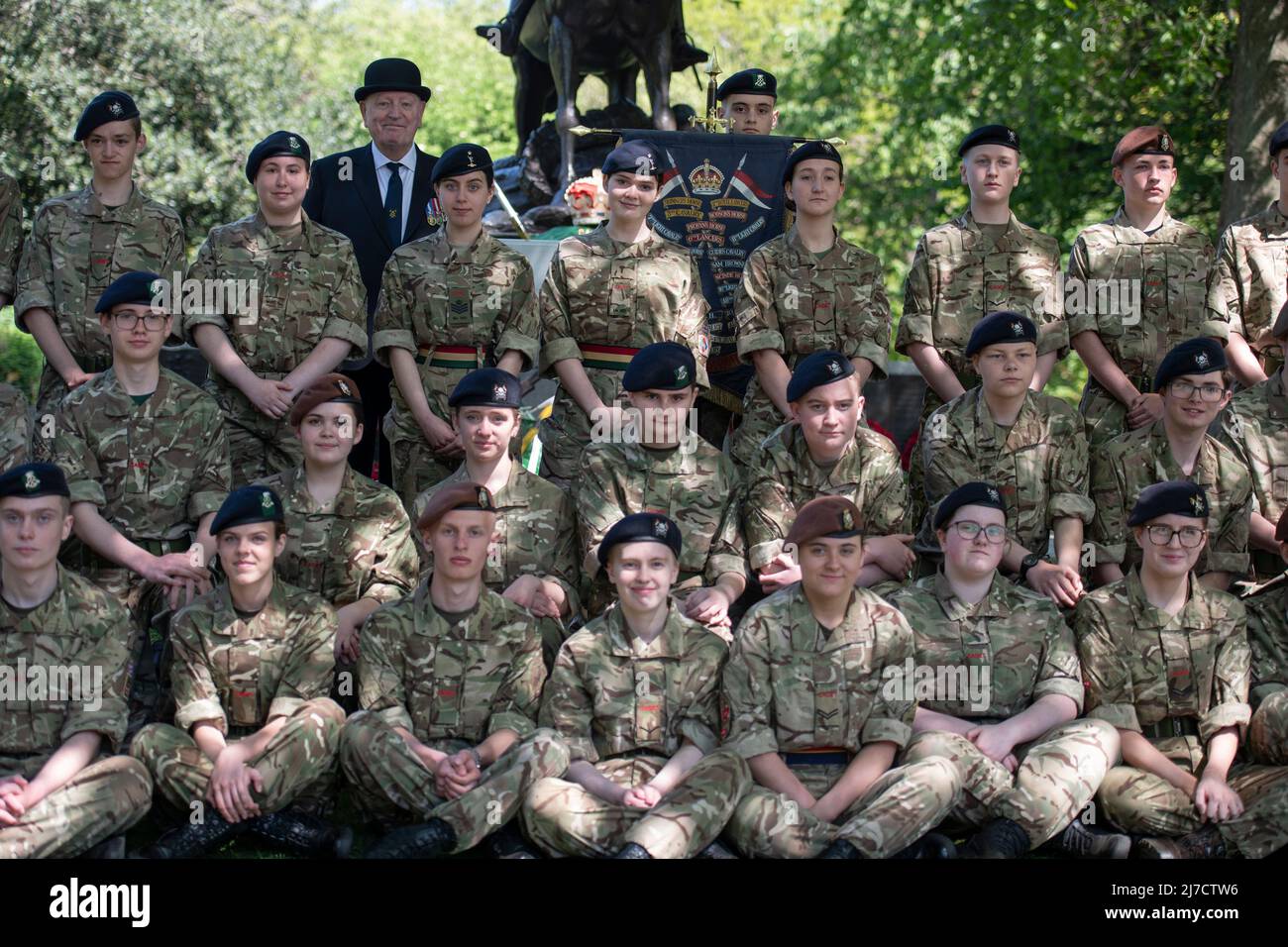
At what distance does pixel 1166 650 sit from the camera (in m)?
6.60

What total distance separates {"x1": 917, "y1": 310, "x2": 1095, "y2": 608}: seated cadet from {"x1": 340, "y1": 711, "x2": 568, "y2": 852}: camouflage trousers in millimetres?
2129

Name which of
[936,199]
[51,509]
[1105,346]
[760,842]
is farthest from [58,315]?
[936,199]

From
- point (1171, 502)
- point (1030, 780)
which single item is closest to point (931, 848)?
point (1030, 780)

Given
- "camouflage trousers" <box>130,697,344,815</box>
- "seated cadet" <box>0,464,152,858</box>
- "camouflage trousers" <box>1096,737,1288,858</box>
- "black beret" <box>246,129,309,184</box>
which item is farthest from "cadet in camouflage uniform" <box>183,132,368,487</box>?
"camouflage trousers" <box>1096,737,1288,858</box>

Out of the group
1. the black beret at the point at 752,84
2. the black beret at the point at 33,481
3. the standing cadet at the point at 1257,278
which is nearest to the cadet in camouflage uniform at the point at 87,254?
the black beret at the point at 33,481

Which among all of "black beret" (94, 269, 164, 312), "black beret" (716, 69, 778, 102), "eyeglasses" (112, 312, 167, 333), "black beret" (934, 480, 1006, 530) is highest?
"black beret" (716, 69, 778, 102)

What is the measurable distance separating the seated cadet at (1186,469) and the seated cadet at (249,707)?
3.39m

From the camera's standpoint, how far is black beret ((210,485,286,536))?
641cm

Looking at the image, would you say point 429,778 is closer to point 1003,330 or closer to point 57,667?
point 57,667

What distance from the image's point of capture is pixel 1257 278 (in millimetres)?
8133

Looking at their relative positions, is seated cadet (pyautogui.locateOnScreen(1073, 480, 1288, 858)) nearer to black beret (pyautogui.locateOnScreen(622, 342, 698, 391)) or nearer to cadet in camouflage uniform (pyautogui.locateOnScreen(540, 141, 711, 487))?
black beret (pyautogui.locateOnScreen(622, 342, 698, 391))

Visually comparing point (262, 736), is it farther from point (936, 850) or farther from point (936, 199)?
point (936, 199)

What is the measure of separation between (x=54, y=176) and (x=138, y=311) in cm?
1528

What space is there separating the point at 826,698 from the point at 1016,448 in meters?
1.70
